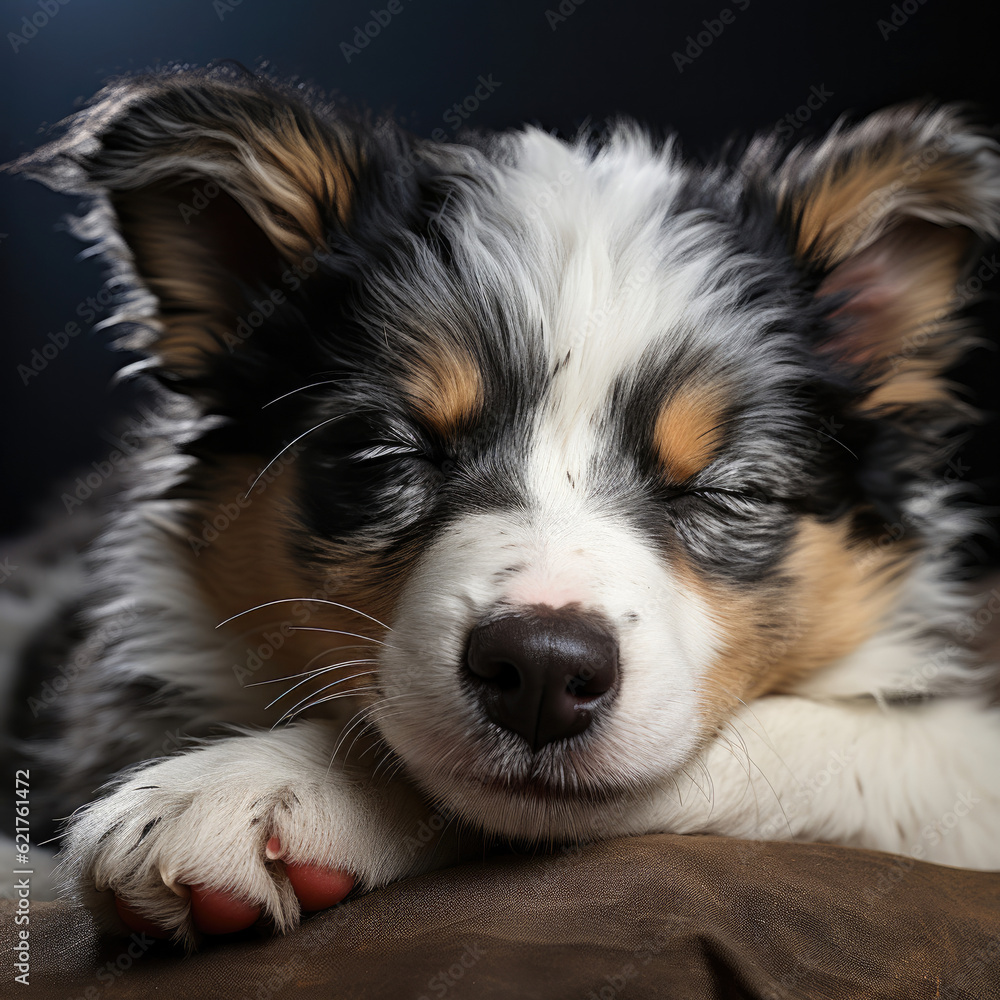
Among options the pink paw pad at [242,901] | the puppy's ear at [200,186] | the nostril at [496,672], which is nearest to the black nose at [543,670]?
the nostril at [496,672]

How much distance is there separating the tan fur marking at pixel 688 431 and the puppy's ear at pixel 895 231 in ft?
1.60

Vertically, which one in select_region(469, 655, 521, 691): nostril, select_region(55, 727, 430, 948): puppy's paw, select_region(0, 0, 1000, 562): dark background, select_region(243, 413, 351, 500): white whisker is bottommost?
select_region(55, 727, 430, 948): puppy's paw

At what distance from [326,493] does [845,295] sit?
1.32 m

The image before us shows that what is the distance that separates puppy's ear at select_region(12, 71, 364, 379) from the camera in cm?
206

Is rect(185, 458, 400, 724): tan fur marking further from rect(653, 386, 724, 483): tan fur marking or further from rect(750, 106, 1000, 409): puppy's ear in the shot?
rect(750, 106, 1000, 409): puppy's ear

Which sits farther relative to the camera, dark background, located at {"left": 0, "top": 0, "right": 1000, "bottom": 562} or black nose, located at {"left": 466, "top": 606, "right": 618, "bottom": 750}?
dark background, located at {"left": 0, "top": 0, "right": 1000, "bottom": 562}

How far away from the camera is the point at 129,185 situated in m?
2.10

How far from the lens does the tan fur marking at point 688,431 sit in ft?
6.31

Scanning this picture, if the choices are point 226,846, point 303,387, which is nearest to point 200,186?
point 303,387

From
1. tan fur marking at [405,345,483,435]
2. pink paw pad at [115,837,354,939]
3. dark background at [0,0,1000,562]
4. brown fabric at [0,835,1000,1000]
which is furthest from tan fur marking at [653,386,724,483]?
dark background at [0,0,1000,562]

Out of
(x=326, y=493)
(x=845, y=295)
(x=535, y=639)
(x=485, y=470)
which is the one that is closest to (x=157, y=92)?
(x=326, y=493)

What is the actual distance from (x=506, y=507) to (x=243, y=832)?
0.73 meters

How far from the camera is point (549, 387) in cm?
192

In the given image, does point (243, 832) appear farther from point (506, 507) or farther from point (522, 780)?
point (506, 507)
